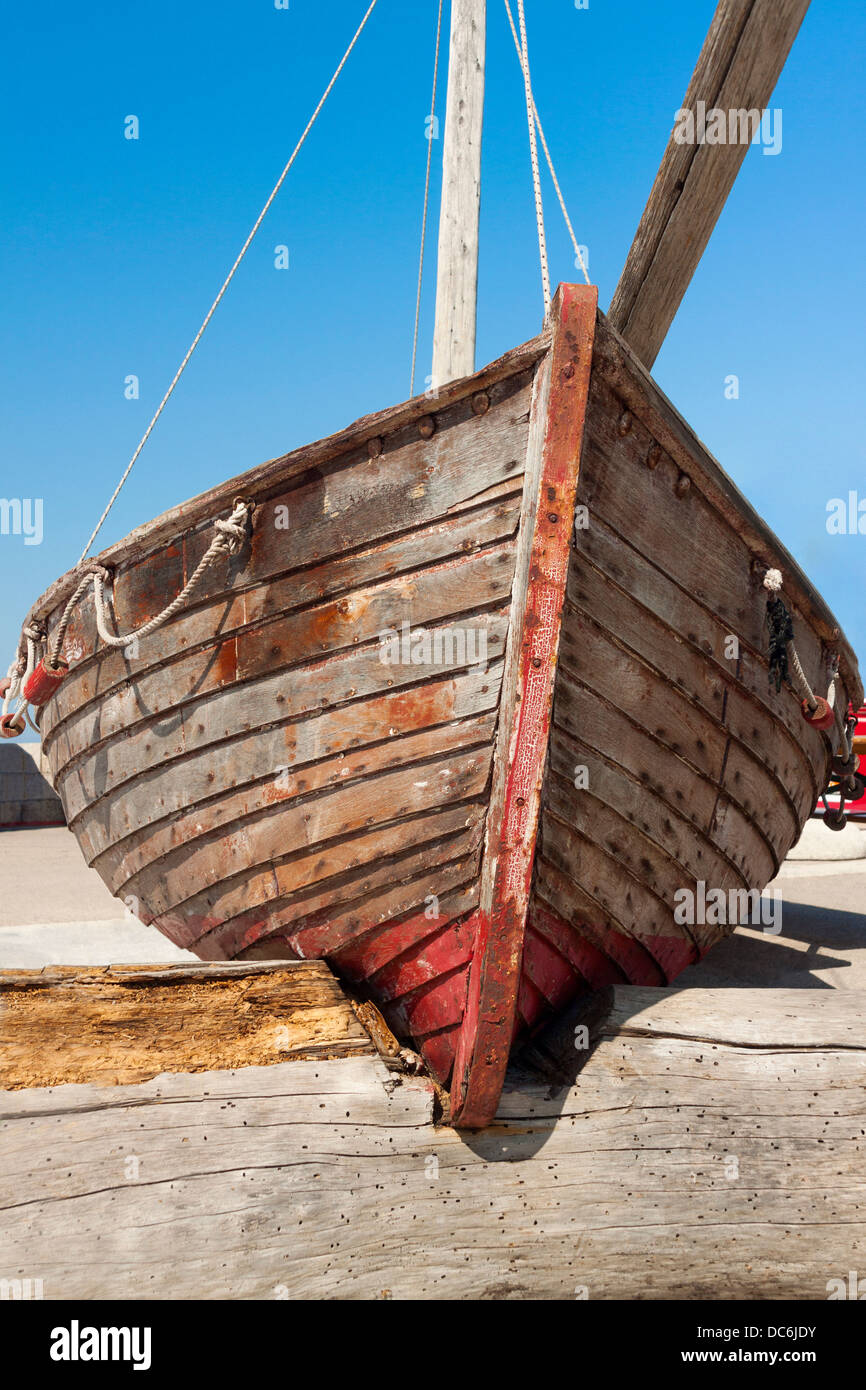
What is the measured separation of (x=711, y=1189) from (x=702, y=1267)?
19cm

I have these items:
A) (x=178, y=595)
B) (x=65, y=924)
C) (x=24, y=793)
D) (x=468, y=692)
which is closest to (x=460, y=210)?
(x=178, y=595)

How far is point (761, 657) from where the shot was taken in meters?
3.13

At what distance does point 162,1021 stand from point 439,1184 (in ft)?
3.00

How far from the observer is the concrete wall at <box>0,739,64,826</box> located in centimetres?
1308

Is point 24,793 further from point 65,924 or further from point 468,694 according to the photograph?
point 468,694

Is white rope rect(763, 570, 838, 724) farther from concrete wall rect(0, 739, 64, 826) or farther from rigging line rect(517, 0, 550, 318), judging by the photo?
concrete wall rect(0, 739, 64, 826)

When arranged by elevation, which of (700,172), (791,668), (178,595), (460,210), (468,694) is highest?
(460,210)

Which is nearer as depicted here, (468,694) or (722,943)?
(468,694)

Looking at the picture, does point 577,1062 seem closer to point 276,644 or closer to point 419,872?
point 419,872

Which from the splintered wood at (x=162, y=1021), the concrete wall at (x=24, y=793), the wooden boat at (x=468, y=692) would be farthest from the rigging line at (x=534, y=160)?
the concrete wall at (x=24, y=793)

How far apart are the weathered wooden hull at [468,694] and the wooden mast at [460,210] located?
265cm

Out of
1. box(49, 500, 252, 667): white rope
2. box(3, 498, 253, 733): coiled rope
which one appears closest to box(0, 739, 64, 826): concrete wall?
box(3, 498, 253, 733): coiled rope

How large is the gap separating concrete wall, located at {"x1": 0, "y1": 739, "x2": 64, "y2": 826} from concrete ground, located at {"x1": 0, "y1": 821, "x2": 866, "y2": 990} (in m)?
4.53

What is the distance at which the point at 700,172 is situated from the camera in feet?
12.5
